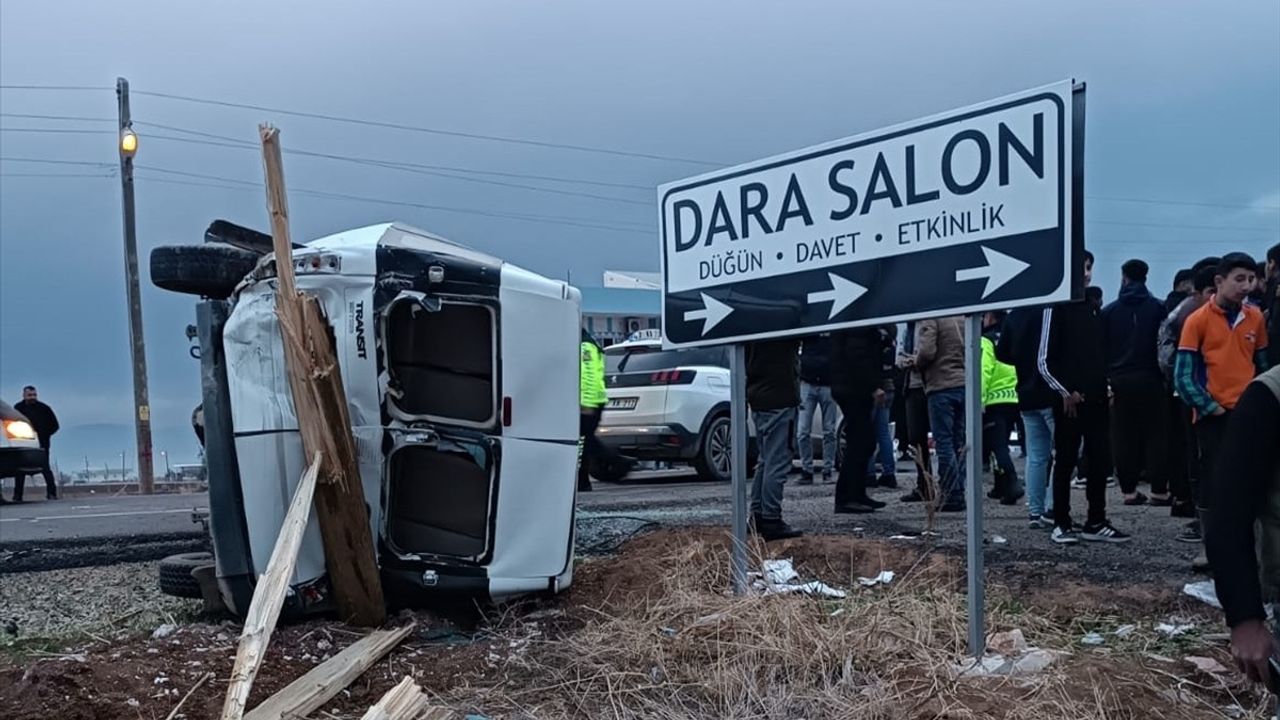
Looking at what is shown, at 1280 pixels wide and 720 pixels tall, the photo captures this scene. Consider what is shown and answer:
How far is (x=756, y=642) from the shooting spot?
382cm

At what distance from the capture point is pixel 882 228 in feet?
14.0

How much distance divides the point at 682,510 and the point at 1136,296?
381cm

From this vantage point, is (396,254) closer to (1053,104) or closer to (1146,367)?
(1053,104)

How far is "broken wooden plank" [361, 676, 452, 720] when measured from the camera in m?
3.28

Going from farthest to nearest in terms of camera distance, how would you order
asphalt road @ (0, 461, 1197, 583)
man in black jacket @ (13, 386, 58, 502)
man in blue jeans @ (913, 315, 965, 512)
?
man in black jacket @ (13, 386, 58, 502)
man in blue jeans @ (913, 315, 965, 512)
asphalt road @ (0, 461, 1197, 583)

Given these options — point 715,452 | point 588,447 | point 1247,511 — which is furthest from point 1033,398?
point 588,447

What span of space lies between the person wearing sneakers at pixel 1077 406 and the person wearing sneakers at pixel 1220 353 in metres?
0.93

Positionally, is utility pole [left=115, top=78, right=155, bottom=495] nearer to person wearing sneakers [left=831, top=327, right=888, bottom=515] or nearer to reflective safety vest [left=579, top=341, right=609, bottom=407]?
reflective safety vest [left=579, top=341, right=609, bottom=407]

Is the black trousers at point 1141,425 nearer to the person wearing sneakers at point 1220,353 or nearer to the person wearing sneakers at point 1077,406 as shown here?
the person wearing sneakers at point 1077,406

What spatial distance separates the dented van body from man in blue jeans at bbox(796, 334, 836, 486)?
4.90 metres

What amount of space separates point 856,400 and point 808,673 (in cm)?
512

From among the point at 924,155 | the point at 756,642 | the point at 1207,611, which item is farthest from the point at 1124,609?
the point at 924,155

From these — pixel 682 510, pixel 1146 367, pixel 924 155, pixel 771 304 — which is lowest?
pixel 682 510

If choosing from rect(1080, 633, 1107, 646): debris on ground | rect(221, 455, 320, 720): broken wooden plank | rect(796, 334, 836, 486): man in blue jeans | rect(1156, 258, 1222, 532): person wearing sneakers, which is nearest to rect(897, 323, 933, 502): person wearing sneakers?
rect(796, 334, 836, 486): man in blue jeans
